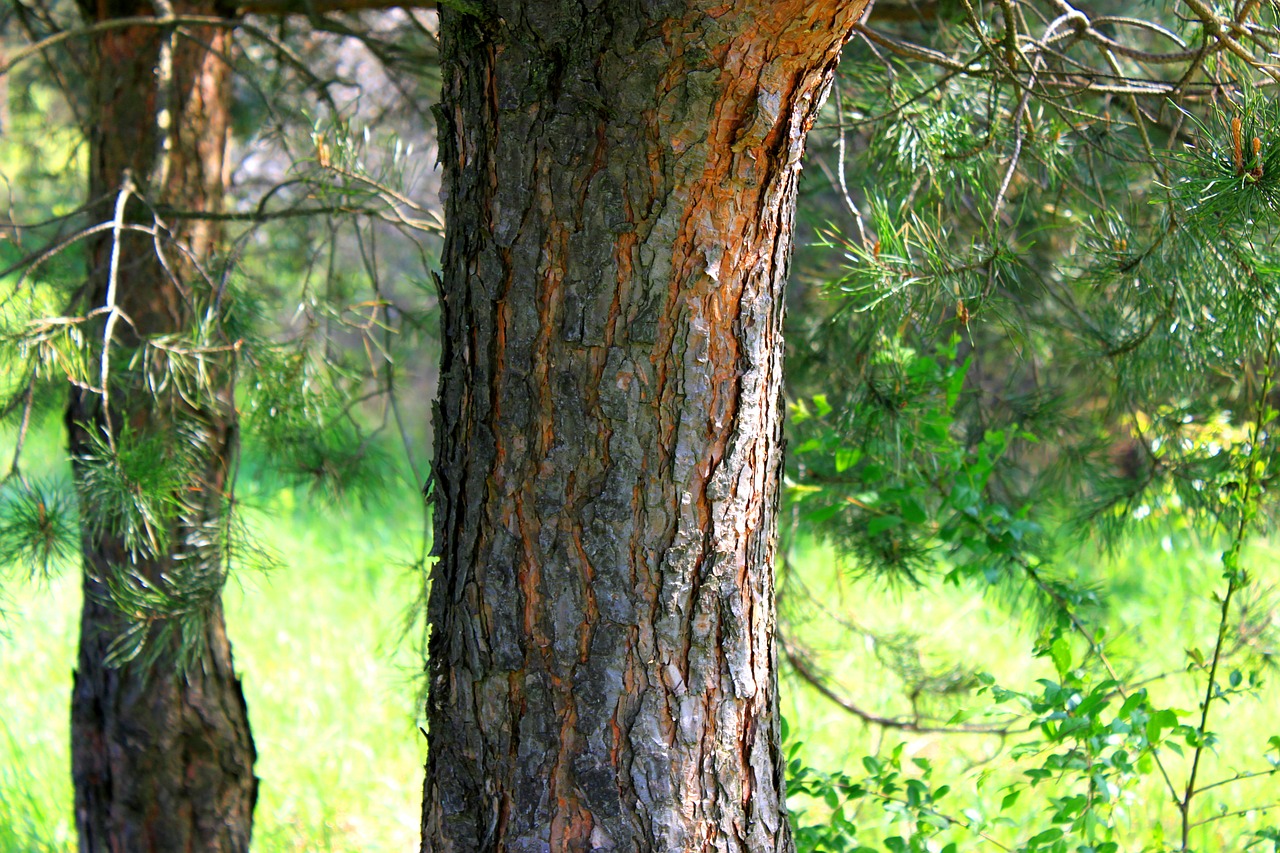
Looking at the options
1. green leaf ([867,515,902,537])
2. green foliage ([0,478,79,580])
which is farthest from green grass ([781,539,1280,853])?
green foliage ([0,478,79,580])

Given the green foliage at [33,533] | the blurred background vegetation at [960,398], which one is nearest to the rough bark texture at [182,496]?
the blurred background vegetation at [960,398]

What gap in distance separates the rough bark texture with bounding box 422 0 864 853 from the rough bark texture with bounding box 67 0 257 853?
3.27 feet

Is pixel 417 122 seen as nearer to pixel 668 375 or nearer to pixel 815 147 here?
pixel 815 147

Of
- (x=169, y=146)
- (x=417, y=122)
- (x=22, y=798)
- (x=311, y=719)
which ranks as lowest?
(x=22, y=798)

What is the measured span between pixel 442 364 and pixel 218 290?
712mm

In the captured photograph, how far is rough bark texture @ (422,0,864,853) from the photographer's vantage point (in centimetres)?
102

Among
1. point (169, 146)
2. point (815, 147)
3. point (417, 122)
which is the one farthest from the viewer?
point (417, 122)

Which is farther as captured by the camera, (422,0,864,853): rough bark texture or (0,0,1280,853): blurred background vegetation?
(0,0,1280,853): blurred background vegetation

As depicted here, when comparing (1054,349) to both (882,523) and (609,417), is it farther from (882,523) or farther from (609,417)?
(609,417)

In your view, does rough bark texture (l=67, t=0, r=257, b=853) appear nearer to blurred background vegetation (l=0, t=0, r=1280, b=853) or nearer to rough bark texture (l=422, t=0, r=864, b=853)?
blurred background vegetation (l=0, t=0, r=1280, b=853)

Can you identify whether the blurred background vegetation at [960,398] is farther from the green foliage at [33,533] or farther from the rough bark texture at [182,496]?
the rough bark texture at [182,496]

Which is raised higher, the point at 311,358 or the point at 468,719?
the point at 311,358

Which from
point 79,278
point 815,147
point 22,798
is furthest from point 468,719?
point 22,798

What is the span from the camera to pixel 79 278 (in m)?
2.26
